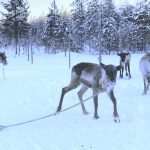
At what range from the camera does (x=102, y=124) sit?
710 cm

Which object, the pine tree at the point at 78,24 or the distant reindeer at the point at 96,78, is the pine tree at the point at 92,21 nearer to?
the pine tree at the point at 78,24

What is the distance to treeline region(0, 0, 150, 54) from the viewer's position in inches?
1906

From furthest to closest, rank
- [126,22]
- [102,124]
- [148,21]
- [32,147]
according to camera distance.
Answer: [126,22]
[148,21]
[102,124]
[32,147]

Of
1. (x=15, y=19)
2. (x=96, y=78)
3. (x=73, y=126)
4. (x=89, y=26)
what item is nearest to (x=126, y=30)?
(x=89, y=26)

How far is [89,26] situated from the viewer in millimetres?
53625

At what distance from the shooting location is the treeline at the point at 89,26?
1906 inches

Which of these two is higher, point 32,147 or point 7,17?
point 7,17

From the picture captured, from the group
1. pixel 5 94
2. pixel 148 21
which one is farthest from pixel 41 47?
pixel 5 94

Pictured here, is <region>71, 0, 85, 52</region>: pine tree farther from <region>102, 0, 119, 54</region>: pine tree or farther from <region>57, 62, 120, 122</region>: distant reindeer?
<region>57, 62, 120, 122</region>: distant reindeer

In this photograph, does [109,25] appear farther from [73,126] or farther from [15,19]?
[73,126]

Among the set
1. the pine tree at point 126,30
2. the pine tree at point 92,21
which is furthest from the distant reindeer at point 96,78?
the pine tree at point 126,30

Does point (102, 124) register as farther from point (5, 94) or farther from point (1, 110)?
point (5, 94)

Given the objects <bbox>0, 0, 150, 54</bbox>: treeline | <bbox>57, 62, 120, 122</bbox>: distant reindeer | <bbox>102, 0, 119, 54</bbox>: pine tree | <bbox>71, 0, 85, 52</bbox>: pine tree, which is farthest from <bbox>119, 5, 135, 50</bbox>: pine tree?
<bbox>57, 62, 120, 122</bbox>: distant reindeer

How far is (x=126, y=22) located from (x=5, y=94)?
47.3m
